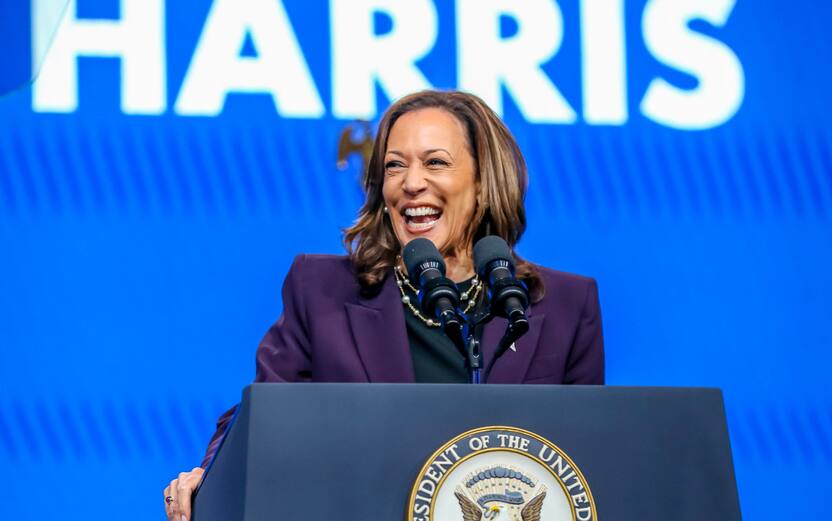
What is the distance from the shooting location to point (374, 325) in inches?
85.0

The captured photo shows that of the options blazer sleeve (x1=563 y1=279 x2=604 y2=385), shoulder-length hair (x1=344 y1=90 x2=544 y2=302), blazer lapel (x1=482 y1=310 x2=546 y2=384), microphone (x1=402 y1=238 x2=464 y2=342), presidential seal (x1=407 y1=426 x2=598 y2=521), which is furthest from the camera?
shoulder-length hair (x1=344 y1=90 x2=544 y2=302)

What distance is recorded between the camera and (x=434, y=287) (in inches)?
65.2

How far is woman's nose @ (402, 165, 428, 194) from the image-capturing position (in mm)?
2264

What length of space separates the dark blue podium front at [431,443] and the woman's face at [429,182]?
2.70 feet

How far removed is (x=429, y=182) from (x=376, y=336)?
12.5 inches

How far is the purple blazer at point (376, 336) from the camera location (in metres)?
2.11

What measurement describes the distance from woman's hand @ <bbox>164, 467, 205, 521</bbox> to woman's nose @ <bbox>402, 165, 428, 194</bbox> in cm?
72

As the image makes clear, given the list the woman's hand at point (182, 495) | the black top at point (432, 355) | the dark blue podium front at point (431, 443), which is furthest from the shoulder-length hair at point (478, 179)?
the dark blue podium front at point (431, 443)

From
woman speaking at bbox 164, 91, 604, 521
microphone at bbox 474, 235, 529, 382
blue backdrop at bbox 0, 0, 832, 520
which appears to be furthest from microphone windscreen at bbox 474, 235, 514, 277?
blue backdrop at bbox 0, 0, 832, 520

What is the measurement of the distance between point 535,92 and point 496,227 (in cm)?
104

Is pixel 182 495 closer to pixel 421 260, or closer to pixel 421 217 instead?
pixel 421 260

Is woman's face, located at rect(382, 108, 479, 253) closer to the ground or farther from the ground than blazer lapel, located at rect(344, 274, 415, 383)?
farther from the ground

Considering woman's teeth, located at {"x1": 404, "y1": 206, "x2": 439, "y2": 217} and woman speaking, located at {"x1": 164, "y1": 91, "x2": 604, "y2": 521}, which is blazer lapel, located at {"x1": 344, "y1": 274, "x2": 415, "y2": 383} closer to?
woman speaking, located at {"x1": 164, "y1": 91, "x2": 604, "y2": 521}

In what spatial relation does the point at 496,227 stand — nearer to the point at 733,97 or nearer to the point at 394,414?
the point at 394,414
